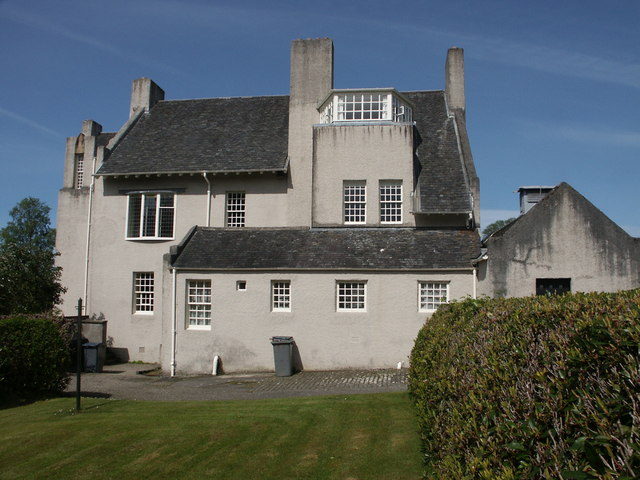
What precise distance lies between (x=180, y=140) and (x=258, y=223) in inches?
269

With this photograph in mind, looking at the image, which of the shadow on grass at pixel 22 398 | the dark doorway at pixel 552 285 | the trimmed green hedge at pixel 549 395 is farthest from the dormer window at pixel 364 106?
the trimmed green hedge at pixel 549 395

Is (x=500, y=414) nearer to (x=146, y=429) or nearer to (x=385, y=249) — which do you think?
(x=146, y=429)

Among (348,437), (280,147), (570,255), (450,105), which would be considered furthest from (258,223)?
(348,437)

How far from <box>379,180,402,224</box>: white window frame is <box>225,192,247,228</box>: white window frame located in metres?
6.80

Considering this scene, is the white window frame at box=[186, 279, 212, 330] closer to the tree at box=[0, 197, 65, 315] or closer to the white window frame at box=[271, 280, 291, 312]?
the white window frame at box=[271, 280, 291, 312]

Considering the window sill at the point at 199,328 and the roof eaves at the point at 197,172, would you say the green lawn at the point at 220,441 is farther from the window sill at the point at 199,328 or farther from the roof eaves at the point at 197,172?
the roof eaves at the point at 197,172

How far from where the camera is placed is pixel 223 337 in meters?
20.2

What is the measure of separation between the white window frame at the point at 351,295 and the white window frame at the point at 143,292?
1023 centimetres

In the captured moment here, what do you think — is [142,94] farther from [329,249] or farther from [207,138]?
[329,249]

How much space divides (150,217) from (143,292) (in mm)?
3777

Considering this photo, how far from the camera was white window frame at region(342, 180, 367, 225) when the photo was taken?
23.5 meters

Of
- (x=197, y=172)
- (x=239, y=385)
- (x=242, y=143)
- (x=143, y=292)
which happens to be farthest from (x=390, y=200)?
(x=143, y=292)

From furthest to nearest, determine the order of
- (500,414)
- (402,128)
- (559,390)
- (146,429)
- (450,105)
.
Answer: (450,105)
(402,128)
(146,429)
(500,414)
(559,390)

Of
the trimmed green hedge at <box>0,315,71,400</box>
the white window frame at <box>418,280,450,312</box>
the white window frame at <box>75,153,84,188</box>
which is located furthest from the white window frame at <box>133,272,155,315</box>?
the white window frame at <box>418,280,450,312</box>
